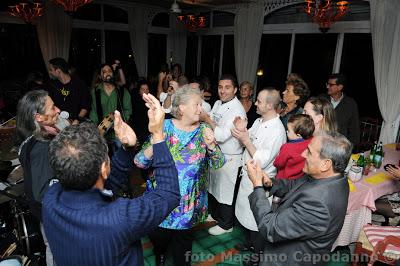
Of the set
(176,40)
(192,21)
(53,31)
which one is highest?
(192,21)

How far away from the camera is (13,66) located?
20.5 ft

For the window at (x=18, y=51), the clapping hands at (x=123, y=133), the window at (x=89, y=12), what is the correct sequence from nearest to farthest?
the clapping hands at (x=123, y=133), the window at (x=18, y=51), the window at (x=89, y=12)

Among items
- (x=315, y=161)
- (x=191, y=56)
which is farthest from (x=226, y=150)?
(x=191, y=56)

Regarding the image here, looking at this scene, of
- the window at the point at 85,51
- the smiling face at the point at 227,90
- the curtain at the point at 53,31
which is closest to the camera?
the smiling face at the point at 227,90

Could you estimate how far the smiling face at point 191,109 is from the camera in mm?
2043

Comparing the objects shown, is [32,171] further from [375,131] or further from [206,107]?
[375,131]

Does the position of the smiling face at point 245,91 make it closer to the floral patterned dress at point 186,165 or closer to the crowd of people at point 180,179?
the crowd of people at point 180,179

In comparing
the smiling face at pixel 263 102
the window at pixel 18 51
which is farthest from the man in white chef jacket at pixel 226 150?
the window at pixel 18 51

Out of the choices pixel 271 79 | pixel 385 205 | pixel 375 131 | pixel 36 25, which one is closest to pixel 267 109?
pixel 385 205

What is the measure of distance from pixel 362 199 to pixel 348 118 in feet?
4.50

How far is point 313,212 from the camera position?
1330 millimetres

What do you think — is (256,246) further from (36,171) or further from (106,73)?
(106,73)

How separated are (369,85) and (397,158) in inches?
83.2

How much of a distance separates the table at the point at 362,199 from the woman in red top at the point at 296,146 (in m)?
0.77
